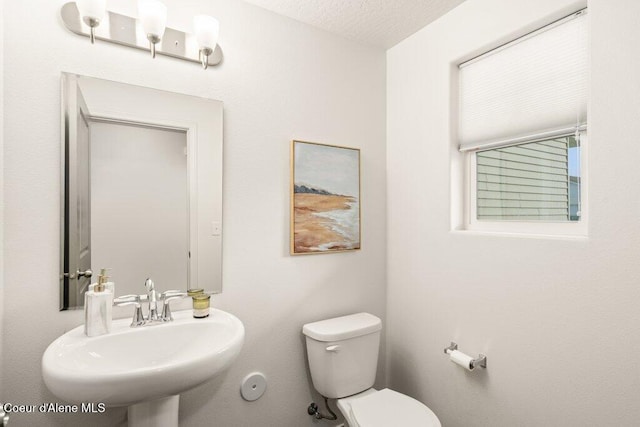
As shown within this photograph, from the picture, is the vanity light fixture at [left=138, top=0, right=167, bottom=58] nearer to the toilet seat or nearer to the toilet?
A: the toilet

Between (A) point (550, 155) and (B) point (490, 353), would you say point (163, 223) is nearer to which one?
(B) point (490, 353)

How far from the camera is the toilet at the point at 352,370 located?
5.03ft

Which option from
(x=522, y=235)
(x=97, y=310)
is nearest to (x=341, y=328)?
(x=522, y=235)

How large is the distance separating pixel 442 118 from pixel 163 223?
145 cm

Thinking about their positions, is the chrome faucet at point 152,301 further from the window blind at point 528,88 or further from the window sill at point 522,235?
the window blind at point 528,88

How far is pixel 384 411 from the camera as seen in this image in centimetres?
152

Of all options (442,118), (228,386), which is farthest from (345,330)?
(442,118)

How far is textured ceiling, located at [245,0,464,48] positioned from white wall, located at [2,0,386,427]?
0.22 feet

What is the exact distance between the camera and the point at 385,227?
6.96 feet

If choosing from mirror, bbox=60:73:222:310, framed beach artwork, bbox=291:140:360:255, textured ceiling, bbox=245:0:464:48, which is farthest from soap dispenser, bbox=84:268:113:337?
textured ceiling, bbox=245:0:464:48

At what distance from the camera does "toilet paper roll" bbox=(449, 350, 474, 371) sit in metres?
1.52

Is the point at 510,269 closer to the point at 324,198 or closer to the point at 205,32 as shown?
the point at 324,198

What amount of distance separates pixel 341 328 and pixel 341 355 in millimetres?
127

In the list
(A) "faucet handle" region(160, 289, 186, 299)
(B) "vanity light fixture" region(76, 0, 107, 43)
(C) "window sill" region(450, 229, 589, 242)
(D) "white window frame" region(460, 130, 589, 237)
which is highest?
(B) "vanity light fixture" region(76, 0, 107, 43)
